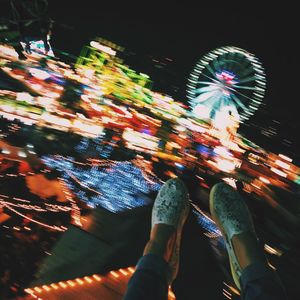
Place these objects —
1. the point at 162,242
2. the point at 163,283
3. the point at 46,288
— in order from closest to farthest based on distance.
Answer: the point at 163,283 → the point at 162,242 → the point at 46,288

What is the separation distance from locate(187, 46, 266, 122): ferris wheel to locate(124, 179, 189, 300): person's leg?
29.9ft

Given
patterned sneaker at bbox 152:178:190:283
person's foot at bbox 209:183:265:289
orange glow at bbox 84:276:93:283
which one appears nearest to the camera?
person's foot at bbox 209:183:265:289

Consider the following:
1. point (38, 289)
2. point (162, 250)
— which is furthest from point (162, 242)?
point (38, 289)

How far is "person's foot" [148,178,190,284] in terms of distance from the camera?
5.05ft

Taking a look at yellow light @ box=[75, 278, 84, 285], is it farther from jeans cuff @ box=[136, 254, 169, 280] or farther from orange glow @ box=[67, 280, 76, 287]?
jeans cuff @ box=[136, 254, 169, 280]

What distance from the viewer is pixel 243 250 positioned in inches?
64.4

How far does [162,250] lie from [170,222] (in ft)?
1.25

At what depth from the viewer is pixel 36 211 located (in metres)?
2.23

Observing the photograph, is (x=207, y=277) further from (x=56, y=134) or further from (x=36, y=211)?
(x=56, y=134)

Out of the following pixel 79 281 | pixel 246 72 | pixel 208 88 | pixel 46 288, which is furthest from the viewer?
pixel 208 88

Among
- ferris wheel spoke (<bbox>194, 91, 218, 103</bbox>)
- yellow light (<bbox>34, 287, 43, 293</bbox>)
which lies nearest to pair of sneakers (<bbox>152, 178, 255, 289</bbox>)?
yellow light (<bbox>34, 287, 43, 293</bbox>)

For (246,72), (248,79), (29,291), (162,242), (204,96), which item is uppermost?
(246,72)

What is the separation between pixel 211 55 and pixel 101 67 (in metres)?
7.89

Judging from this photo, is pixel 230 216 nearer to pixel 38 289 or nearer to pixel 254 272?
pixel 254 272
